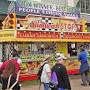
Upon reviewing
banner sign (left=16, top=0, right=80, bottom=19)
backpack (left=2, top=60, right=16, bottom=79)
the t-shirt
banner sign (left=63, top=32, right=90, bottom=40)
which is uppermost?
banner sign (left=16, top=0, right=80, bottom=19)

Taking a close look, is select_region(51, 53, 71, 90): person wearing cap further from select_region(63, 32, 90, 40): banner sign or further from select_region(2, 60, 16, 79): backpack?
select_region(63, 32, 90, 40): banner sign

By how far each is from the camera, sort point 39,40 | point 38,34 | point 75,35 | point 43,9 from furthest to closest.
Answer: point 43,9 < point 75,35 < point 38,34 < point 39,40

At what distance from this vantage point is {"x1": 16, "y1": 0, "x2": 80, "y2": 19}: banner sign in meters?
23.3

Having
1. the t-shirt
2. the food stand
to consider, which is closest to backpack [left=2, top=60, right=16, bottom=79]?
the t-shirt

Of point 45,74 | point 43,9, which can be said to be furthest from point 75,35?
point 45,74

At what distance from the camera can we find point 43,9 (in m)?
24.9

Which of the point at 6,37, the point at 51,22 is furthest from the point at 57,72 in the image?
the point at 51,22

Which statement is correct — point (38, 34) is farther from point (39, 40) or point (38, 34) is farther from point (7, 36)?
point (7, 36)

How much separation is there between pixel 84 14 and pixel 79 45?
11.2 m

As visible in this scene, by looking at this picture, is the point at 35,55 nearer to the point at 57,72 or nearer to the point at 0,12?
the point at 0,12

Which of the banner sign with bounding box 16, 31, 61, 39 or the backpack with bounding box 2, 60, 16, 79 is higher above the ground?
the banner sign with bounding box 16, 31, 61, 39

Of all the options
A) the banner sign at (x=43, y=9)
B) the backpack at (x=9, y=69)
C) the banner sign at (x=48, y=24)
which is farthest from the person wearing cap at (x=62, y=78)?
the banner sign at (x=43, y=9)

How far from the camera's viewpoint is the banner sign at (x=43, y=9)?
23.3 meters

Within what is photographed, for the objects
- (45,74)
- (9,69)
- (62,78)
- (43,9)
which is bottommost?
(45,74)
